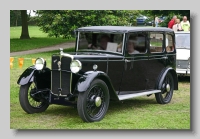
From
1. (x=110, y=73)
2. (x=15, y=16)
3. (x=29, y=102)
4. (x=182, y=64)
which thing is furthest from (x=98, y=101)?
(x=182, y=64)

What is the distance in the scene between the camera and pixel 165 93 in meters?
9.33

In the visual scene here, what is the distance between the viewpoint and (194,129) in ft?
22.5

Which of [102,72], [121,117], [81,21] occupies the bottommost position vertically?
[121,117]

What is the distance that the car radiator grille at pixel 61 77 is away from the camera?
732cm

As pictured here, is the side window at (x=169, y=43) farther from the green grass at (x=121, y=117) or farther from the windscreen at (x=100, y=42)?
the windscreen at (x=100, y=42)

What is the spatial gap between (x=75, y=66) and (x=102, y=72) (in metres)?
0.52

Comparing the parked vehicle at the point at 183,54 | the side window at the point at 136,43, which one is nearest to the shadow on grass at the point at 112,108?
the side window at the point at 136,43

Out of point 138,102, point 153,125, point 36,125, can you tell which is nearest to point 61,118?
point 36,125

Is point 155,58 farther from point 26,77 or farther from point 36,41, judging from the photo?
point 36,41

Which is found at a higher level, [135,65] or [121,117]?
[135,65]

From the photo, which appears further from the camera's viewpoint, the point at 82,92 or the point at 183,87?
the point at 183,87

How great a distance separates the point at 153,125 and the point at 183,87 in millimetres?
4061

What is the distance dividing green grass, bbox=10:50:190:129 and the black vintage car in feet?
0.70

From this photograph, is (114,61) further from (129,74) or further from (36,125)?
(36,125)
